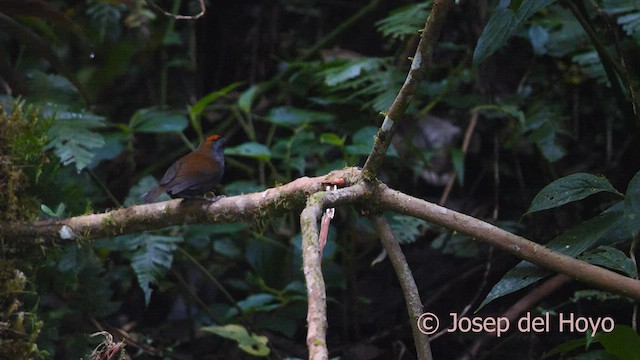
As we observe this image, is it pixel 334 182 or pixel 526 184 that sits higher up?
pixel 334 182

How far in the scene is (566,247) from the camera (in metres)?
1.80

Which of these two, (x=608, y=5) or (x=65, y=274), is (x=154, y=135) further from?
(x=608, y=5)

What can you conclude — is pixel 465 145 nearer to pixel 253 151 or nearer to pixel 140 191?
pixel 253 151

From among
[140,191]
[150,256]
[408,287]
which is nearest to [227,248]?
[140,191]

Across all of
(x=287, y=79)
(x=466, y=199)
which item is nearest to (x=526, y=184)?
(x=466, y=199)

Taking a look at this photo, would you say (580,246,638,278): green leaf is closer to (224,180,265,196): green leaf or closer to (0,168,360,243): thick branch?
(0,168,360,243): thick branch

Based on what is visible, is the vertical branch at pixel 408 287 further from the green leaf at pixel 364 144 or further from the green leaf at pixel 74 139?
the green leaf at pixel 74 139

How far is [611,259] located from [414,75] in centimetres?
64

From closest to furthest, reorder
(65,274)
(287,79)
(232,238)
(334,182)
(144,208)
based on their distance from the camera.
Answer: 1. (334,182)
2. (144,208)
3. (65,274)
4. (232,238)
5. (287,79)

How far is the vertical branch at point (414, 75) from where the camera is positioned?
5.55 feet

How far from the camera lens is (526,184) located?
11.0ft

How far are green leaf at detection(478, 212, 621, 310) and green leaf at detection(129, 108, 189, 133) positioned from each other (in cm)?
170

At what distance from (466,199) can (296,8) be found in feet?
5.10

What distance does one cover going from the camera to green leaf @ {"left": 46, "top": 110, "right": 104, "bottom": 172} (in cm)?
257
